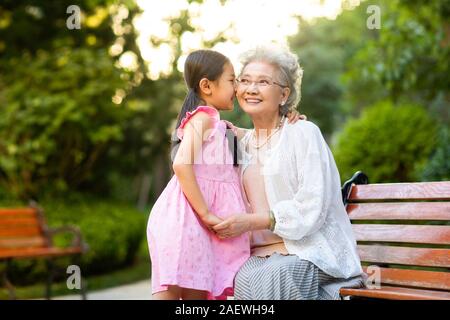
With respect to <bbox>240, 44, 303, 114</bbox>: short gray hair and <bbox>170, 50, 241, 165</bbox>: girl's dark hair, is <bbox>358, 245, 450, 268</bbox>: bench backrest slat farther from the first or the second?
<bbox>170, 50, 241, 165</bbox>: girl's dark hair

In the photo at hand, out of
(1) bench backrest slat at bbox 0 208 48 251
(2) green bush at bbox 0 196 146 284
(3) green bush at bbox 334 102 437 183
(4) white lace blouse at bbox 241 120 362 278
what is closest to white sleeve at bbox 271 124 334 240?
(4) white lace blouse at bbox 241 120 362 278

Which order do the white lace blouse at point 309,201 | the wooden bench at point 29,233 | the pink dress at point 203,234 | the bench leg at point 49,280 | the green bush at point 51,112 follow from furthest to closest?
the green bush at point 51,112 → the wooden bench at point 29,233 → the bench leg at point 49,280 → the white lace blouse at point 309,201 → the pink dress at point 203,234

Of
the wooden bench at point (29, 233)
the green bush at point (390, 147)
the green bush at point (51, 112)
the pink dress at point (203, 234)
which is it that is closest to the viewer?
the pink dress at point (203, 234)

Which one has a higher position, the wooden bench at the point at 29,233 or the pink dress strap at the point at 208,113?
the pink dress strap at the point at 208,113

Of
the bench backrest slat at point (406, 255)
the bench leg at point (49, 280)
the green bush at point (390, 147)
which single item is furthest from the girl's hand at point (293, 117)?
the green bush at point (390, 147)

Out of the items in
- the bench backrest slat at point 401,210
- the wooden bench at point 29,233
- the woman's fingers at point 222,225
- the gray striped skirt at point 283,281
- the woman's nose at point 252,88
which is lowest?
the wooden bench at point 29,233

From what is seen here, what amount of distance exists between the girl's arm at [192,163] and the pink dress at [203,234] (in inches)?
1.8

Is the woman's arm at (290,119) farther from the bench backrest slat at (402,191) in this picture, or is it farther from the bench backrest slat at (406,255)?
the bench backrest slat at (406,255)

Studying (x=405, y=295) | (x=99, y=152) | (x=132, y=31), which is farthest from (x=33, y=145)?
(x=405, y=295)

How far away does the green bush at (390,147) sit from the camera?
8.96 meters

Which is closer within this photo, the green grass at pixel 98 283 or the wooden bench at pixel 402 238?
the wooden bench at pixel 402 238

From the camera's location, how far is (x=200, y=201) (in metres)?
3.12

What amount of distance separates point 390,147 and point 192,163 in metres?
6.27

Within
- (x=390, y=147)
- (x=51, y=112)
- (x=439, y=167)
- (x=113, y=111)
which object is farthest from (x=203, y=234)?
(x=113, y=111)
